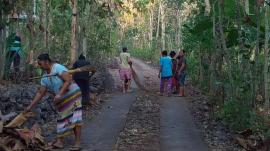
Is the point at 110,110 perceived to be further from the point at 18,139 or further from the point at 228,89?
the point at 18,139

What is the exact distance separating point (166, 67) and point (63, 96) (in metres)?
9.36

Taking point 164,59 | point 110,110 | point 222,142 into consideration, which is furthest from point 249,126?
point 164,59

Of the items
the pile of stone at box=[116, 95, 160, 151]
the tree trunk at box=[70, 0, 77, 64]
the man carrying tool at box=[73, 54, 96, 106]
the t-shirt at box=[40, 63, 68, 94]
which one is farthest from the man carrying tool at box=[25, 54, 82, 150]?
the tree trunk at box=[70, 0, 77, 64]

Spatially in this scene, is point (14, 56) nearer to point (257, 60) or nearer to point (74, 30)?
point (74, 30)

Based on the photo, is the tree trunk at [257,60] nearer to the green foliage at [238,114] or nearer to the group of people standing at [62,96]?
the green foliage at [238,114]

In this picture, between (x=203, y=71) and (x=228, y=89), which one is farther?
(x=203, y=71)

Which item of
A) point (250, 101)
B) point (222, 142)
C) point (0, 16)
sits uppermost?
point (0, 16)

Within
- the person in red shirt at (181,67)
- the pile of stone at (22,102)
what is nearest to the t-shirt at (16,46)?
the pile of stone at (22,102)

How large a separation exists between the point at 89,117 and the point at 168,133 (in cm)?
283

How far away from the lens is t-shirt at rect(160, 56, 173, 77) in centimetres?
1794

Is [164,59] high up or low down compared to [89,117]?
up

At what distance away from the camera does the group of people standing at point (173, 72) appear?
18.0 m

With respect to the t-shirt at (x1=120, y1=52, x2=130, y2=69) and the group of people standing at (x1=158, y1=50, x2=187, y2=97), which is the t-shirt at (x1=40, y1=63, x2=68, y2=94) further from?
the t-shirt at (x1=120, y1=52, x2=130, y2=69)

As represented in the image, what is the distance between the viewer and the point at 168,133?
36.8 ft
